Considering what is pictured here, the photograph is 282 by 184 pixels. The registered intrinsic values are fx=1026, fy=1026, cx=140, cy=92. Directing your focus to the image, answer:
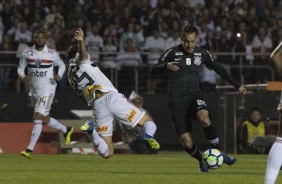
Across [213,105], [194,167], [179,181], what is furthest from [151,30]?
[179,181]

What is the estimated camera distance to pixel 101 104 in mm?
16984

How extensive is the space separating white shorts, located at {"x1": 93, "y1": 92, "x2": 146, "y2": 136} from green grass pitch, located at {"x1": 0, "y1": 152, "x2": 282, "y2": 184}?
73cm

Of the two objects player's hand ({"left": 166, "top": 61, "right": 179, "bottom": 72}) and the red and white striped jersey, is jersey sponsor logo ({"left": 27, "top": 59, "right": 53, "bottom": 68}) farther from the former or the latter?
player's hand ({"left": 166, "top": 61, "right": 179, "bottom": 72})

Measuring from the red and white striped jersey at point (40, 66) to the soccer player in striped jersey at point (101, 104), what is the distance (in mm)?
5187

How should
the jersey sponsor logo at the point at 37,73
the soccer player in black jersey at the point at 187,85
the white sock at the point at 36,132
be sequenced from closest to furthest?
1. the soccer player in black jersey at the point at 187,85
2. the white sock at the point at 36,132
3. the jersey sponsor logo at the point at 37,73

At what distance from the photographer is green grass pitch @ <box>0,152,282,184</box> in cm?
1362

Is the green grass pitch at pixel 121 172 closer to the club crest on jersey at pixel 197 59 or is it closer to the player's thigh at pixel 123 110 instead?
the player's thigh at pixel 123 110

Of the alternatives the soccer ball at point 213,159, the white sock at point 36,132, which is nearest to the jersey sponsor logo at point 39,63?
the white sock at point 36,132

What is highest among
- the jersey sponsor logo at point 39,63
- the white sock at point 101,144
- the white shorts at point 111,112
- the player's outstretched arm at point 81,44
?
the player's outstretched arm at point 81,44

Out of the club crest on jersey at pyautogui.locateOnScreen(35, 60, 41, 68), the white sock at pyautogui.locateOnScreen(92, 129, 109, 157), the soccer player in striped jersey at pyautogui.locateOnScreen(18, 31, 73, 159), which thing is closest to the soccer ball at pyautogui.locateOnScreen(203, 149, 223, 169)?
the white sock at pyautogui.locateOnScreen(92, 129, 109, 157)

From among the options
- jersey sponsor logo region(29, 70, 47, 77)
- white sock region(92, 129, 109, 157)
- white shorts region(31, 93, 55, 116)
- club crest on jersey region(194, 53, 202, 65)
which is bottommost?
white sock region(92, 129, 109, 157)

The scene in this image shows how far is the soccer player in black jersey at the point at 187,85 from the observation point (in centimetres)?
1594

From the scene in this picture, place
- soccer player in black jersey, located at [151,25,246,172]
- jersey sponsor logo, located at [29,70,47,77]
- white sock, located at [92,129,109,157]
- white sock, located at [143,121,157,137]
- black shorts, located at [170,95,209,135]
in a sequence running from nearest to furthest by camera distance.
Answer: soccer player in black jersey, located at [151,25,246,172] → black shorts, located at [170,95,209,135] → white sock, located at [143,121,157,137] → white sock, located at [92,129,109,157] → jersey sponsor logo, located at [29,70,47,77]

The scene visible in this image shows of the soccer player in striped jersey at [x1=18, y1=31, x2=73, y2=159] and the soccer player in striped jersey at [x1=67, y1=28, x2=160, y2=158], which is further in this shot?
the soccer player in striped jersey at [x1=18, y1=31, x2=73, y2=159]
